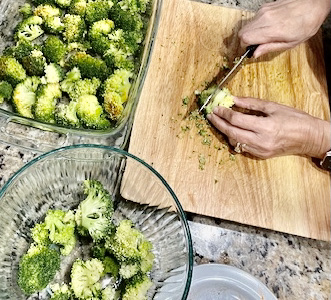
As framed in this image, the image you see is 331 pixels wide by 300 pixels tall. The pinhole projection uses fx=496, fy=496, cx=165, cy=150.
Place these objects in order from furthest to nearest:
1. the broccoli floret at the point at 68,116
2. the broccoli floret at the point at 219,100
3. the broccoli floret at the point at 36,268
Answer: the broccoli floret at the point at 219,100
the broccoli floret at the point at 68,116
the broccoli floret at the point at 36,268

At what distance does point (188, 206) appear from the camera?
132 cm

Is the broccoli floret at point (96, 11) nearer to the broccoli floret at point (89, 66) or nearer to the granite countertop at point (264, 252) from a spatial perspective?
the broccoli floret at point (89, 66)

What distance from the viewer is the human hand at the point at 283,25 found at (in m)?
1.45

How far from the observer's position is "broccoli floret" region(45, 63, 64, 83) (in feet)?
4.57

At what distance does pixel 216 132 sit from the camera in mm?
1438

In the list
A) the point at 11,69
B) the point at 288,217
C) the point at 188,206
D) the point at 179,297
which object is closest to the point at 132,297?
the point at 179,297

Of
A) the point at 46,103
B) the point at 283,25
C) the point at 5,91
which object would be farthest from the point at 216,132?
the point at 5,91

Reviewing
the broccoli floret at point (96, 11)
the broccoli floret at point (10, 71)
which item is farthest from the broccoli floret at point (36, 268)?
the broccoli floret at point (96, 11)

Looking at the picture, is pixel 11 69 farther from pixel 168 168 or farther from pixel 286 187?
pixel 286 187

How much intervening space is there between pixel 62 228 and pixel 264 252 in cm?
53

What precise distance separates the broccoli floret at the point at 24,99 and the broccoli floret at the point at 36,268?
15.3 inches

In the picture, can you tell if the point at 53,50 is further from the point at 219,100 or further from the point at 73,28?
the point at 219,100

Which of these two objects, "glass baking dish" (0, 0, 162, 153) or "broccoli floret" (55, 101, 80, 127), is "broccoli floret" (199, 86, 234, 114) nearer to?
"glass baking dish" (0, 0, 162, 153)

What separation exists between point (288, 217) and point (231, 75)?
1.53 feet
